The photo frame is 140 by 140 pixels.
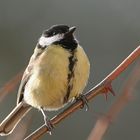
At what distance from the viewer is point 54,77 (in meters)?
2.05

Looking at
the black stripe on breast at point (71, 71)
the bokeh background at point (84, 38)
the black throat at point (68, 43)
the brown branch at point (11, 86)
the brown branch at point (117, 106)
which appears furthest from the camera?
the bokeh background at point (84, 38)

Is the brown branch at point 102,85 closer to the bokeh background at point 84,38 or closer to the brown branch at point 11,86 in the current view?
the brown branch at point 11,86

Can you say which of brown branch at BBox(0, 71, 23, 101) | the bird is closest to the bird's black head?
the bird

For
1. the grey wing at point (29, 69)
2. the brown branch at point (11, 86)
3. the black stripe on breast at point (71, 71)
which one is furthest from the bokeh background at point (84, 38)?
the brown branch at point (11, 86)

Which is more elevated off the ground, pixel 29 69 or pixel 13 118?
pixel 29 69

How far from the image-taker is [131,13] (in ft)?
13.5

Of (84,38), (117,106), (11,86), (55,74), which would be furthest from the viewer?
(84,38)

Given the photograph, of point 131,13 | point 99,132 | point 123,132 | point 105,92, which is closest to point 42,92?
point 105,92

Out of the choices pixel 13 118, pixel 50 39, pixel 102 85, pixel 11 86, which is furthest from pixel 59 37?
pixel 11 86

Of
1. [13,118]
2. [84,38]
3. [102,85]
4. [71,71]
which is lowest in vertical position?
[84,38]

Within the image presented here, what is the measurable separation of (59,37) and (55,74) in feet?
0.83

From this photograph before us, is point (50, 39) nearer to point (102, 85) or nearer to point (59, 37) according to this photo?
point (59, 37)

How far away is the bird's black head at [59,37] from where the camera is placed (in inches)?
87.0

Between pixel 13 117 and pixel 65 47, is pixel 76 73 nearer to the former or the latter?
pixel 65 47
